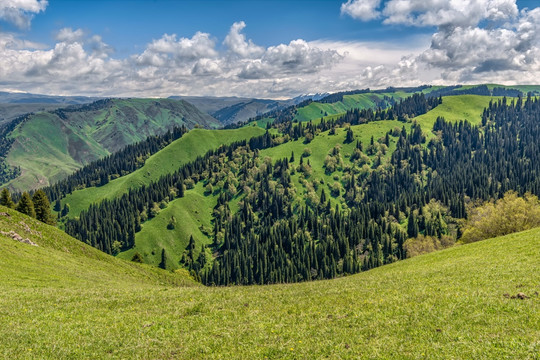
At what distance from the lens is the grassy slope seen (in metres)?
19.8

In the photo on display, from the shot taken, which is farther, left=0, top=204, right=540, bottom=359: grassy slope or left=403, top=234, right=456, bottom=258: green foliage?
left=403, top=234, right=456, bottom=258: green foliage

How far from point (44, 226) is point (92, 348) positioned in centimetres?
7025

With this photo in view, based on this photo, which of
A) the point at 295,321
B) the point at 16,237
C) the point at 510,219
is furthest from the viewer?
the point at 510,219

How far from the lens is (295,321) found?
25.7m

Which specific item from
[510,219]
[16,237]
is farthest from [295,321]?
[510,219]

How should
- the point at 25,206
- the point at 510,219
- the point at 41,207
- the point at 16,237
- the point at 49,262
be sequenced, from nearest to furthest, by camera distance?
the point at 49,262 < the point at 16,237 < the point at 510,219 < the point at 25,206 < the point at 41,207

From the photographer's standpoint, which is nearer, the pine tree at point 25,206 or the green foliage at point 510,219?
the green foliage at point 510,219

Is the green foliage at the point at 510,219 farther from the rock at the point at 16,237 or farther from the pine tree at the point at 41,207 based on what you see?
the pine tree at the point at 41,207

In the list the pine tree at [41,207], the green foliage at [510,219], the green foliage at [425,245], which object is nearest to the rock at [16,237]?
the pine tree at [41,207]

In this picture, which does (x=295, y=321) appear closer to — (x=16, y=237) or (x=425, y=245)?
(x=16, y=237)

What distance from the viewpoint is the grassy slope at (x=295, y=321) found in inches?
779

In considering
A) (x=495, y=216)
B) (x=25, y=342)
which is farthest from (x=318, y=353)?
(x=495, y=216)

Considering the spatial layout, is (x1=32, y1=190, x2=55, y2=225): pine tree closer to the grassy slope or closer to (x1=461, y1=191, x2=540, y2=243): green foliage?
the grassy slope

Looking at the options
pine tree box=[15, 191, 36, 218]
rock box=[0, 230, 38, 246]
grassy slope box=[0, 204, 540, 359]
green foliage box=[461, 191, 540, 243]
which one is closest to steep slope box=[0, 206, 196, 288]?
rock box=[0, 230, 38, 246]
